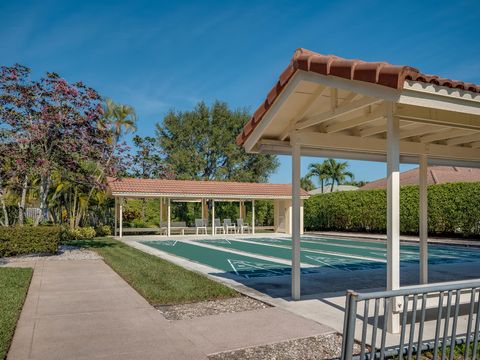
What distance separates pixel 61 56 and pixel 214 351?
1915 centimetres

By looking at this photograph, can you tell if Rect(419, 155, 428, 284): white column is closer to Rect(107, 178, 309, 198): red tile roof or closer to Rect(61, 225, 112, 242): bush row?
Rect(61, 225, 112, 242): bush row

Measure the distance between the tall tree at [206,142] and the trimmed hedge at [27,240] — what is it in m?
29.6

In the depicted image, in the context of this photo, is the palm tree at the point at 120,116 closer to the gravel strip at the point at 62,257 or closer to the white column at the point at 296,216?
the gravel strip at the point at 62,257

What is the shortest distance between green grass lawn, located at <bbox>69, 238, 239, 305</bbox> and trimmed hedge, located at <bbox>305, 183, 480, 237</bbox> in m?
16.5

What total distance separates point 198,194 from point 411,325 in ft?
75.3

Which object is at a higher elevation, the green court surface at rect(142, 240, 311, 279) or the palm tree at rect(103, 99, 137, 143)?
the palm tree at rect(103, 99, 137, 143)

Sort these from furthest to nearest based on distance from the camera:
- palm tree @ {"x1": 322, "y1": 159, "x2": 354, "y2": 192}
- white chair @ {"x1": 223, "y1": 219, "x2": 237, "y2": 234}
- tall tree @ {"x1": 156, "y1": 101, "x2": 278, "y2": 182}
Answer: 1. palm tree @ {"x1": 322, "y1": 159, "x2": 354, "y2": 192}
2. tall tree @ {"x1": 156, "y1": 101, "x2": 278, "y2": 182}
3. white chair @ {"x1": 223, "y1": 219, "x2": 237, "y2": 234}

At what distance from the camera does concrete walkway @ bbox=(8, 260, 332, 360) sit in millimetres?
4672

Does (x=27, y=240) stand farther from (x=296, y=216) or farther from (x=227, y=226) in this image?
(x=227, y=226)

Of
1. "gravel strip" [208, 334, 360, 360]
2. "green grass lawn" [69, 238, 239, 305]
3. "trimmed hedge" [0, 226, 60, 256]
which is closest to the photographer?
"gravel strip" [208, 334, 360, 360]

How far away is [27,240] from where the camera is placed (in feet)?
44.3

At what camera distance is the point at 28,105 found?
14.2 m

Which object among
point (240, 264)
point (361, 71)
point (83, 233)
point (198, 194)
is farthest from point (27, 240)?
point (198, 194)

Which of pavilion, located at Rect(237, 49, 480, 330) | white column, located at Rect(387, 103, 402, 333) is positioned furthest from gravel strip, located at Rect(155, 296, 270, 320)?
→ white column, located at Rect(387, 103, 402, 333)
